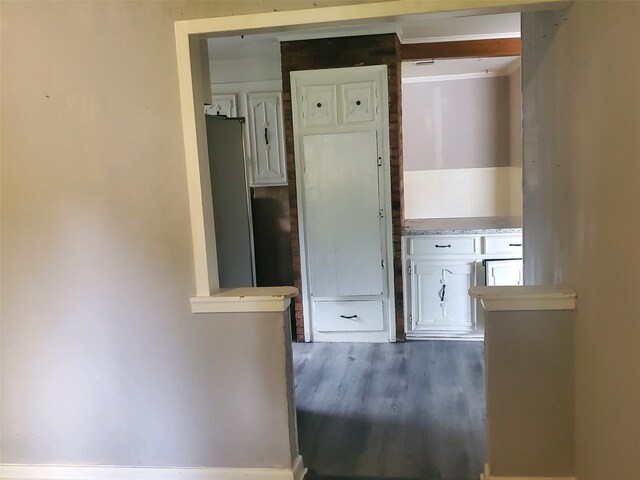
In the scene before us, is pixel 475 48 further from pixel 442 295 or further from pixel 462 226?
pixel 442 295

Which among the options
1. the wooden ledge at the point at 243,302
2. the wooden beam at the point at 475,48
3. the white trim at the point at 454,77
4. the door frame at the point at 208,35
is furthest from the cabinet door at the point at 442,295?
the door frame at the point at 208,35

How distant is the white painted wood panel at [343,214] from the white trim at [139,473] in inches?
72.0

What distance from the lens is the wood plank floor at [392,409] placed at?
241 centimetres

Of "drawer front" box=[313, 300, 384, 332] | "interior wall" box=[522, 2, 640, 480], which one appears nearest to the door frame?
"interior wall" box=[522, 2, 640, 480]

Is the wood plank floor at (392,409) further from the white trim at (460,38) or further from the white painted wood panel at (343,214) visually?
the white trim at (460,38)

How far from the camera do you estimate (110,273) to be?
222 cm

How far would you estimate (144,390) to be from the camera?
2270mm

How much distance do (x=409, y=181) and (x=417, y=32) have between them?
147cm

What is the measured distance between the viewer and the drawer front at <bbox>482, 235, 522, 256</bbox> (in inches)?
152

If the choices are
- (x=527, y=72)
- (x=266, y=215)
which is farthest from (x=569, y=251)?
(x=266, y=215)

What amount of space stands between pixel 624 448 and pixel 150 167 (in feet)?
6.32

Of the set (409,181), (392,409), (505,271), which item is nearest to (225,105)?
(409,181)

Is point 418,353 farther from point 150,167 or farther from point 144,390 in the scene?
point 150,167

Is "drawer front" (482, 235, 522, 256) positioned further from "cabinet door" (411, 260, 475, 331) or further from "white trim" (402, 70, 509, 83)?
"white trim" (402, 70, 509, 83)
